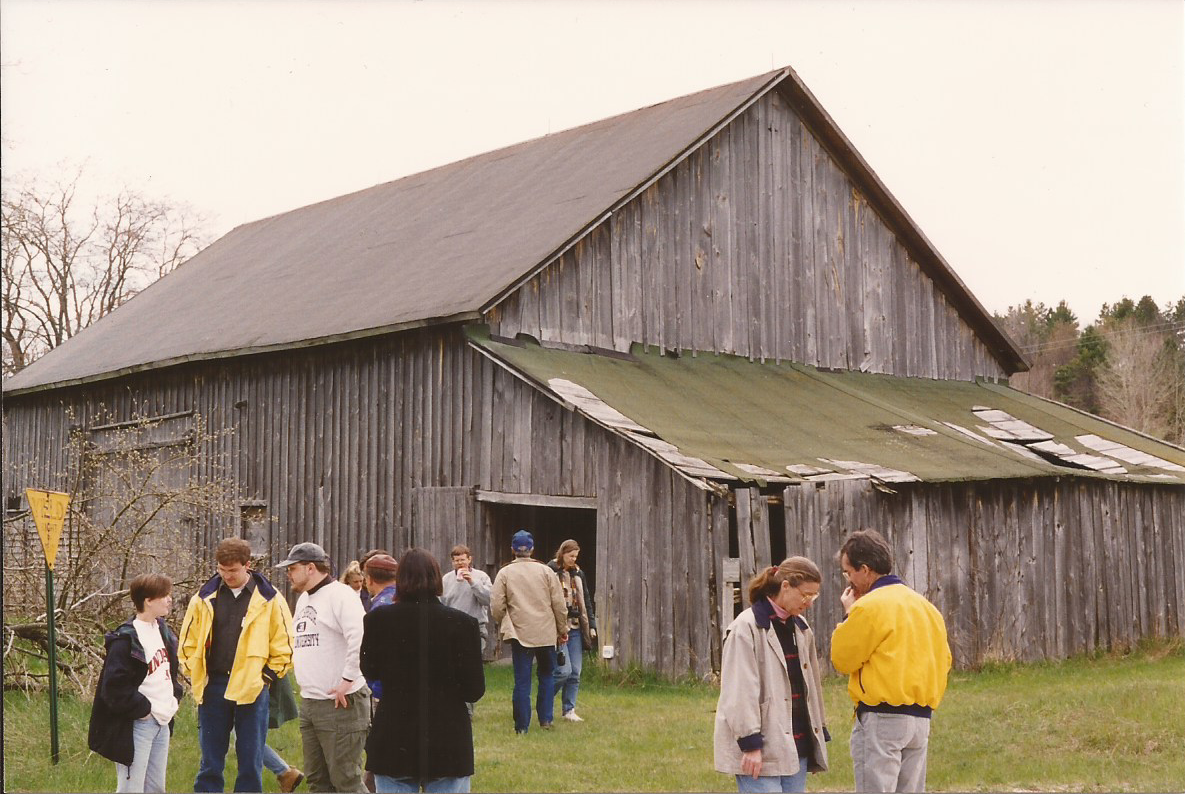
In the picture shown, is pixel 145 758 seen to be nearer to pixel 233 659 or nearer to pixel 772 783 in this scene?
pixel 233 659

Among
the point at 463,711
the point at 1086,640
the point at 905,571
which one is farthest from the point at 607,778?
the point at 1086,640

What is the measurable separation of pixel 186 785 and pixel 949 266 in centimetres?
1744

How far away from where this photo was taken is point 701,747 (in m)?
11.2

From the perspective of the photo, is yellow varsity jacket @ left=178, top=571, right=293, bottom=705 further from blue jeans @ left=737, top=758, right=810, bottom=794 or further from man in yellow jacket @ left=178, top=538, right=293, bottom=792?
blue jeans @ left=737, top=758, right=810, bottom=794

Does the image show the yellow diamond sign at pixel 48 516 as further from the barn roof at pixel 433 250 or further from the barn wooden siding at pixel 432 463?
the barn roof at pixel 433 250

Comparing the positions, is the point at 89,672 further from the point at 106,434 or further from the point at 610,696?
the point at 106,434

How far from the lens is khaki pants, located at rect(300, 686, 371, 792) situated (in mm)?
7688

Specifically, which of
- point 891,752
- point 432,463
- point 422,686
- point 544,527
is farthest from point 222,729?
point 544,527

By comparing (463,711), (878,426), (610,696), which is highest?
(878,426)

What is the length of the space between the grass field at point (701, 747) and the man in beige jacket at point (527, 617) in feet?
1.16

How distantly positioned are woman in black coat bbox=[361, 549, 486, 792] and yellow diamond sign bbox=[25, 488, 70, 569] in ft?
14.3

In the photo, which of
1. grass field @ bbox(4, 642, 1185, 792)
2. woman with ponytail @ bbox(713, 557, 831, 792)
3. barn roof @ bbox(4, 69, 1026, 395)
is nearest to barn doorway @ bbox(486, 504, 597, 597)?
barn roof @ bbox(4, 69, 1026, 395)

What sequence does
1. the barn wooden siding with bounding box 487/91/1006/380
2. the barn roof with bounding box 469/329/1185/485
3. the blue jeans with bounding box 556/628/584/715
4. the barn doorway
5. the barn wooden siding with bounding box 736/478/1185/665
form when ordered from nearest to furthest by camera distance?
the blue jeans with bounding box 556/628/584/715 < the barn wooden siding with bounding box 736/478/1185/665 < the barn roof with bounding box 469/329/1185/485 < the barn doorway < the barn wooden siding with bounding box 487/91/1006/380

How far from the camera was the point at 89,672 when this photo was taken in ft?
39.0
